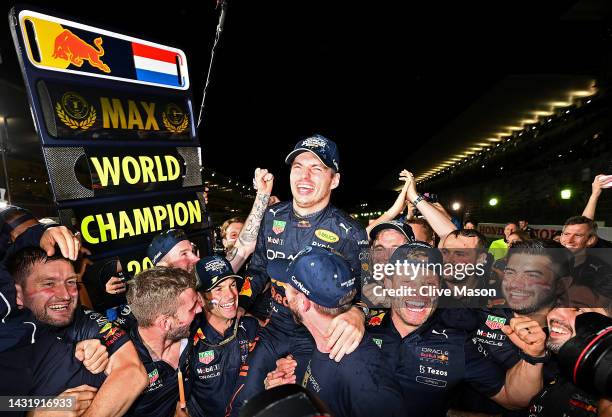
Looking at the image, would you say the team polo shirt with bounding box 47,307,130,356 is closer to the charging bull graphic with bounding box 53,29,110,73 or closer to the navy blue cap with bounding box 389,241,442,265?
the charging bull graphic with bounding box 53,29,110,73

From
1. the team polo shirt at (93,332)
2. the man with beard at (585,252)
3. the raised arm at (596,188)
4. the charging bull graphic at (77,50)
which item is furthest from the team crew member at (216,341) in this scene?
the raised arm at (596,188)

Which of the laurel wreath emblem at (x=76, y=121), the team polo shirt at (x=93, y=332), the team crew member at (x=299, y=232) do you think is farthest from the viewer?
the team crew member at (x=299, y=232)

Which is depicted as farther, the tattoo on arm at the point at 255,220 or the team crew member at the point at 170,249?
the tattoo on arm at the point at 255,220

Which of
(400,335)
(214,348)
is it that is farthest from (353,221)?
(214,348)

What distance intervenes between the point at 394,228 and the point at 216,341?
221 cm

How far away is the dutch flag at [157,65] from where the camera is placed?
3.15 m

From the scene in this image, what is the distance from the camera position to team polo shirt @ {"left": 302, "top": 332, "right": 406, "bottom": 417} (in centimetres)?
186

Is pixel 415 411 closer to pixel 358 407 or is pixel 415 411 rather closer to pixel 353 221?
pixel 358 407

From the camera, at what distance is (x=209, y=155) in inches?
1138

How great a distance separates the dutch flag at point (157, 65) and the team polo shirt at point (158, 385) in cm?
238

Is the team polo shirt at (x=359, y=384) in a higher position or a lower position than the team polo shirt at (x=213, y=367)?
higher

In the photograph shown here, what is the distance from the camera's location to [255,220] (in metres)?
3.70

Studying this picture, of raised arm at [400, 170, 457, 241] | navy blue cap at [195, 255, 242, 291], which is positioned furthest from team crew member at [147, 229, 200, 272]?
raised arm at [400, 170, 457, 241]

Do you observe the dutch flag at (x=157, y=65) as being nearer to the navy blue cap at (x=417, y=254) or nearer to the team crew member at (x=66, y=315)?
the team crew member at (x=66, y=315)
